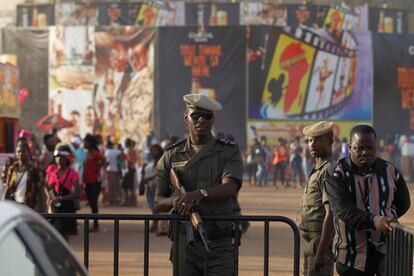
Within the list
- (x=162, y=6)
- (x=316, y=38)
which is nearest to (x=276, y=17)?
(x=162, y=6)

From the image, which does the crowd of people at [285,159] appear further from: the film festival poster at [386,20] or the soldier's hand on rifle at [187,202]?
the soldier's hand on rifle at [187,202]

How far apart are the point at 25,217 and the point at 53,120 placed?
31.6 m

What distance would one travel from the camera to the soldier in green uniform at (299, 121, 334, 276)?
5.97 meters

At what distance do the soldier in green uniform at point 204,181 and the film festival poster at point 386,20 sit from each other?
5143 cm

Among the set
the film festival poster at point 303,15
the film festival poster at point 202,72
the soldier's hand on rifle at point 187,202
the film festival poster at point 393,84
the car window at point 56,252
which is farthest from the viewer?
the film festival poster at point 303,15

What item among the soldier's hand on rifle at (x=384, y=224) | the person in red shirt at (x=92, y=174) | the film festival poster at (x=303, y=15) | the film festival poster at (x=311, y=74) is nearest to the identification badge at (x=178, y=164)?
the soldier's hand on rifle at (x=384, y=224)

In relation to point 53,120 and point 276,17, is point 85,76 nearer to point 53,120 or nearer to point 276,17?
point 53,120

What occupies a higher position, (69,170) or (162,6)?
(162,6)

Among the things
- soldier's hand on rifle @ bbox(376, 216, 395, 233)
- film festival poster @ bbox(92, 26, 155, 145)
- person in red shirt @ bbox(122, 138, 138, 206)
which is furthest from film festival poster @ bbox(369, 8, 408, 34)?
soldier's hand on rifle @ bbox(376, 216, 395, 233)

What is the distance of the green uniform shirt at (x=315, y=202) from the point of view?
6078 millimetres

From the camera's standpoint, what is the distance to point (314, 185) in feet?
20.1

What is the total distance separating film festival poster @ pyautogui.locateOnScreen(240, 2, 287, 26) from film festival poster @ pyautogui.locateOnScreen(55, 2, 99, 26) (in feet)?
→ 30.3

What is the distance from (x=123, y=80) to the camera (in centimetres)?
3791

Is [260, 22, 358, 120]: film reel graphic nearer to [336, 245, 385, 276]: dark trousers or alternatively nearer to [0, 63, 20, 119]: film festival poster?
[0, 63, 20, 119]: film festival poster
